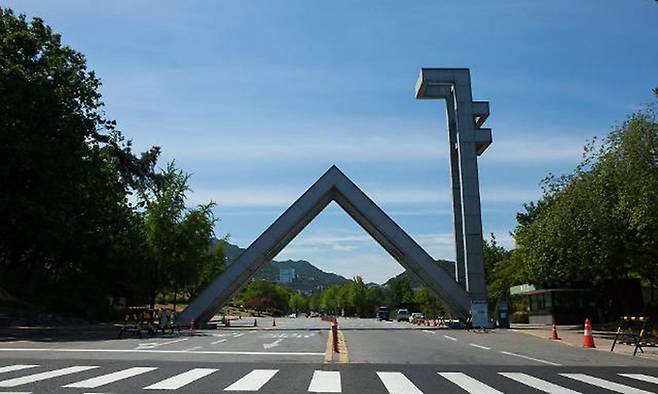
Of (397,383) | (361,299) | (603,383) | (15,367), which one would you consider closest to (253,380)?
(397,383)

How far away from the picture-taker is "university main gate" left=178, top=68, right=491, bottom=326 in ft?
144

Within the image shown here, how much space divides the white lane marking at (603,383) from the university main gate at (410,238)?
27992 mm

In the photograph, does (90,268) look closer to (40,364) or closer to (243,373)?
(40,364)

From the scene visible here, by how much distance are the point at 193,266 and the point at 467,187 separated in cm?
2523

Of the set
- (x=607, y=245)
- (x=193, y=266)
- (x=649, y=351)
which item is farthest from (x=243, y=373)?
(x=193, y=266)

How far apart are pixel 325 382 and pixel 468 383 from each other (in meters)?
2.77

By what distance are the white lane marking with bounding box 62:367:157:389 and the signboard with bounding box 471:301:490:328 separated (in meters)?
30.0

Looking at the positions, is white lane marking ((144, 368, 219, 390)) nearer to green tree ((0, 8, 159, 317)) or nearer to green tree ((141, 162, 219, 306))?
green tree ((0, 8, 159, 317))

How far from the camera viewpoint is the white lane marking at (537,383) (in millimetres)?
10828

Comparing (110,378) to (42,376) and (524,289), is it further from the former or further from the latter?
(524,289)

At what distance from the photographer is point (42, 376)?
12258 mm

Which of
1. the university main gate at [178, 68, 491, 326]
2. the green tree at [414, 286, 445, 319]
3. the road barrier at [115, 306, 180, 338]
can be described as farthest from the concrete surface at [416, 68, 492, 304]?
the green tree at [414, 286, 445, 319]

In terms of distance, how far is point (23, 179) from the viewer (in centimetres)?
3603

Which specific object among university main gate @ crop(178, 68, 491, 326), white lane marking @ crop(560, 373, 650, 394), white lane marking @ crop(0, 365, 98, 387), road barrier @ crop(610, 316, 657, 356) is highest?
university main gate @ crop(178, 68, 491, 326)
